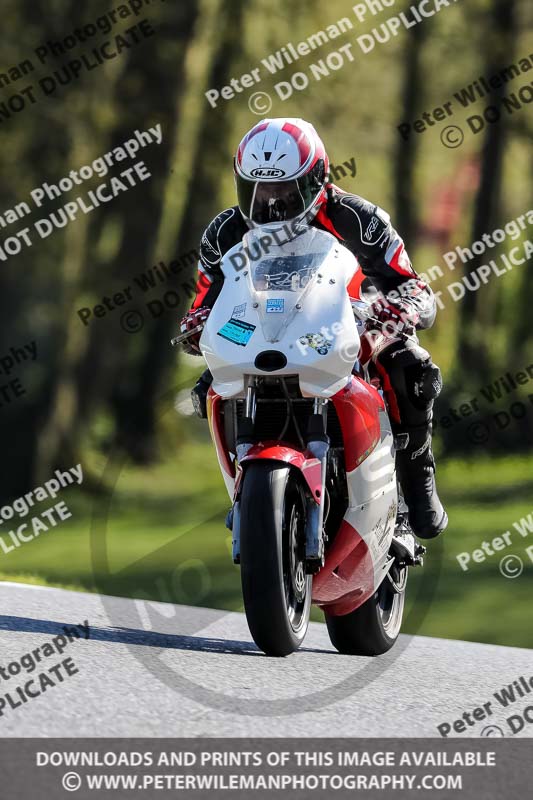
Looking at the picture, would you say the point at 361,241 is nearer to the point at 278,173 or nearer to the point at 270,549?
the point at 278,173

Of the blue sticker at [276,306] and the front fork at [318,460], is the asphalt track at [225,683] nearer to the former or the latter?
the front fork at [318,460]

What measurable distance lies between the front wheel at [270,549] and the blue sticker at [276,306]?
63 cm

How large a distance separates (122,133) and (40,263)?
1.96 m

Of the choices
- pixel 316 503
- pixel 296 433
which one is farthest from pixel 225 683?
pixel 296 433

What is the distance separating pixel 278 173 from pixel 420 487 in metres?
1.85

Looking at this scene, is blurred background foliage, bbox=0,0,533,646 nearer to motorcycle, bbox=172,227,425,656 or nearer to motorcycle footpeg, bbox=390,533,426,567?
motorcycle footpeg, bbox=390,533,426,567

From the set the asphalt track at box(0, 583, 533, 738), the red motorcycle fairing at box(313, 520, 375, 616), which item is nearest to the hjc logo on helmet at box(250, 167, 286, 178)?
the red motorcycle fairing at box(313, 520, 375, 616)

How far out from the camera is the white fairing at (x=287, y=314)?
15.5 ft

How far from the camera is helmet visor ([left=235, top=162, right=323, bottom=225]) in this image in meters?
5.02
